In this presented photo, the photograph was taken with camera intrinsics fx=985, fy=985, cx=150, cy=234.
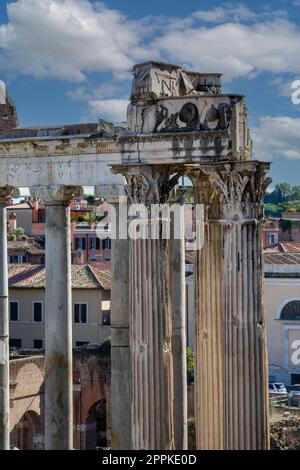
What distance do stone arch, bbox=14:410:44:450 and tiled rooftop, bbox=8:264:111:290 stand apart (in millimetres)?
8007

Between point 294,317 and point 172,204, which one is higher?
point 172,204

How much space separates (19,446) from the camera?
36.8 meters

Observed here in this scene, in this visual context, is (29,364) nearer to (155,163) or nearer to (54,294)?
(54,294)

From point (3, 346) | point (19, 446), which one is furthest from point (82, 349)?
point (3, 346)

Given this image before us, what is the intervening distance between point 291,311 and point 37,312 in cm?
1161

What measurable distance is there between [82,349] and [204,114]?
26764 mm

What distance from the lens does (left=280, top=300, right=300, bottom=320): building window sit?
147ft

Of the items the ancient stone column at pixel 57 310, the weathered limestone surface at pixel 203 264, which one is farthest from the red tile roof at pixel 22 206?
the weathered limestone surface at pixel 203 264

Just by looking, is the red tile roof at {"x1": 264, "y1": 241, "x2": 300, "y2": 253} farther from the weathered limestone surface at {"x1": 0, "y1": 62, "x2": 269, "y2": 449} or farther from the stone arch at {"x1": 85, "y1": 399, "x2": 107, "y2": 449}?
the weathered limestone surface at {"x1": 0, "y1": 62, "x2": 269, "y2": 449}

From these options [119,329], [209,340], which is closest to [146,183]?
[209,340]

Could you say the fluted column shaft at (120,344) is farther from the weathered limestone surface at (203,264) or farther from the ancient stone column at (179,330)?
the weathered limestone surface at (203,264)

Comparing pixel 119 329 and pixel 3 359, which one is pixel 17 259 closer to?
pixel 3 359

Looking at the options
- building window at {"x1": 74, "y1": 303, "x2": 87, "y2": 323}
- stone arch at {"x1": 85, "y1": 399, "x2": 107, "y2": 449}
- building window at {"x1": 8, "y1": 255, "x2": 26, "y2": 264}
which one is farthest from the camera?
building window at {"x1": 8, "y1": 255, "x2": 26, "y2": 264}

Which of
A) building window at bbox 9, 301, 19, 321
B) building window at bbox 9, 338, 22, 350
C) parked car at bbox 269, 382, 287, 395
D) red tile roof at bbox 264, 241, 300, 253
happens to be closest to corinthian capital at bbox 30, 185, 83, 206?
parked car at bbox 269, 382, 287, 395
